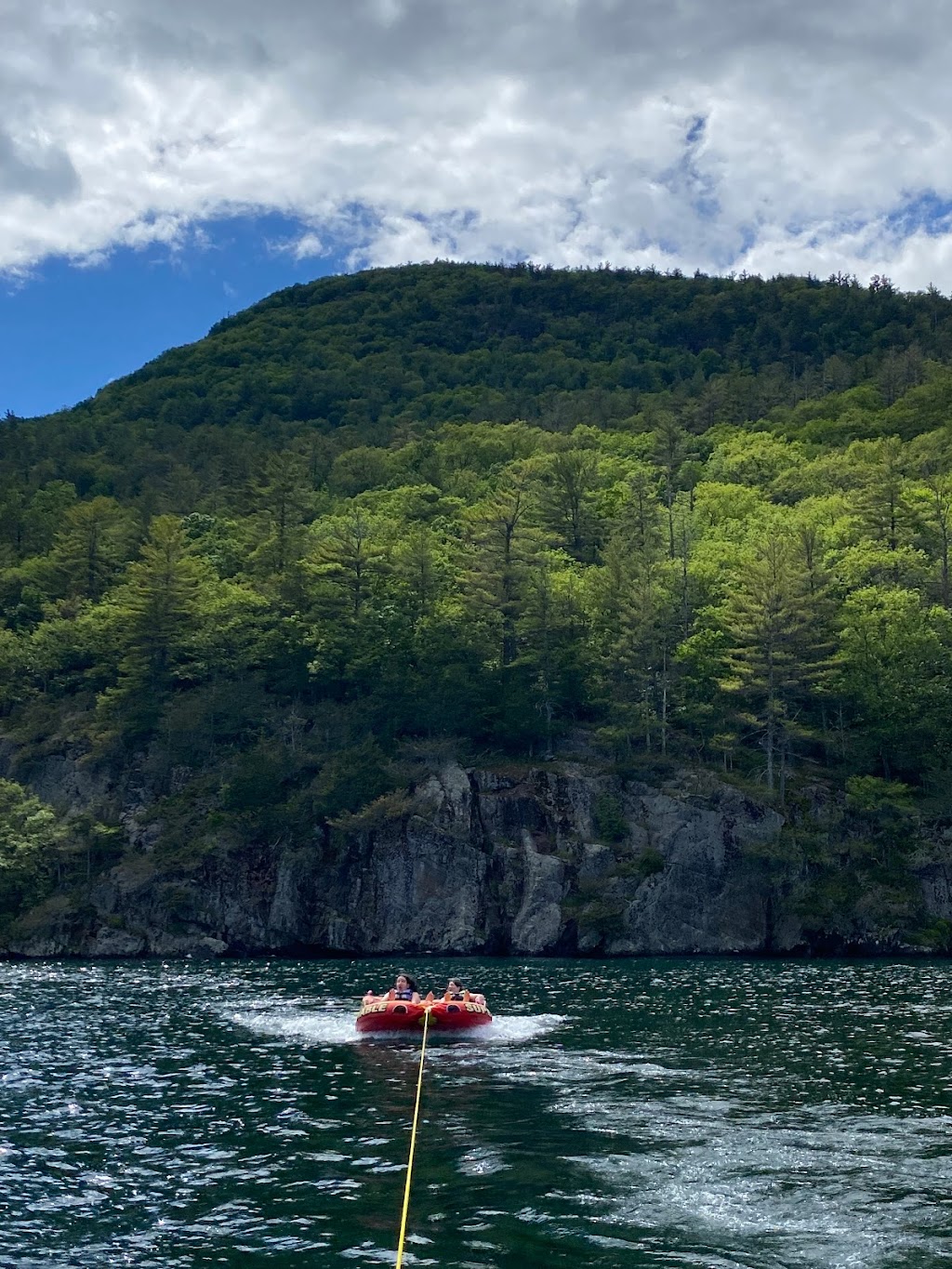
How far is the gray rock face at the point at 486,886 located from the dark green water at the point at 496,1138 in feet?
89.5

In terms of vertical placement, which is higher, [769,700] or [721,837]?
[769,700]

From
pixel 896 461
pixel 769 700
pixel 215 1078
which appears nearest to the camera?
pixel 215 1078

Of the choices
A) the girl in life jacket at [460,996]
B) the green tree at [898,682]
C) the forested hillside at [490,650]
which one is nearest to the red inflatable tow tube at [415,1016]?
the girl in life jacket at [460,996]

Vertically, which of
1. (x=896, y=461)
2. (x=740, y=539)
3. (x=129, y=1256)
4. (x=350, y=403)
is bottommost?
(x=129, y=1256)

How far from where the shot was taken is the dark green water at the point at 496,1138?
56.1ft

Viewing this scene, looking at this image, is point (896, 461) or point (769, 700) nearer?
point (769, 700)

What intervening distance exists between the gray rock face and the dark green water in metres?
27.3

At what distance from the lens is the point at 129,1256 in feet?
54.4

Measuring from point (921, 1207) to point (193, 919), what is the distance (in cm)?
6107

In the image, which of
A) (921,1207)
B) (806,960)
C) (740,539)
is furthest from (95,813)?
(921,1207)

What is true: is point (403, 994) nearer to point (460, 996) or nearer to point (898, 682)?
point (460, 996)

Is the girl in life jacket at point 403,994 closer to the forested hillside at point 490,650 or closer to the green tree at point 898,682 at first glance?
the forested hillside at point 490,650

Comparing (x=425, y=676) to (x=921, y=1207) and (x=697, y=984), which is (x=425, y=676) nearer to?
(x=697, y=984)

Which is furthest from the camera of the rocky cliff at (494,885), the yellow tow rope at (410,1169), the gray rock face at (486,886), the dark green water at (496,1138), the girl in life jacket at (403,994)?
the gray rock face at (486,886)
